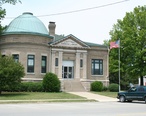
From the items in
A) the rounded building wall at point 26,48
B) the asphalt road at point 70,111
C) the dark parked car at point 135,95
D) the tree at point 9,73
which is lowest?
the asphalt road at point 70,111

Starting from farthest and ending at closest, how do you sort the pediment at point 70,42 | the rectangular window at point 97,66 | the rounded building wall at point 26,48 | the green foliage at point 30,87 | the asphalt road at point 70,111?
the rectangular window at point 97,66, the pediment at point 70,42, the rounded building wall at point 26,48, the green foliage at point 30,87, the asphalt road at point 70,111

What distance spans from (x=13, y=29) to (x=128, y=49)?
18.9m

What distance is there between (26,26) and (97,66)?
12.7m

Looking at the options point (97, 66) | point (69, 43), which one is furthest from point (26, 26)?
point (97, 66)

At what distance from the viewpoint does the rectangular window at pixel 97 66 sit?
45656 millimetres

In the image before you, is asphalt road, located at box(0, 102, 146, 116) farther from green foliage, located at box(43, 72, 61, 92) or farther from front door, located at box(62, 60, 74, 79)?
front door, located at box(62, 60, 74, 79)

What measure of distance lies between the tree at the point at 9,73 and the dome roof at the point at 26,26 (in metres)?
8.50

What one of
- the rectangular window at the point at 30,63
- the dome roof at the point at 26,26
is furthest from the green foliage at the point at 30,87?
the dome roof at the point at 26,26

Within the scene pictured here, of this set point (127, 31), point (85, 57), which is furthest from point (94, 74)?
point (127, 31)

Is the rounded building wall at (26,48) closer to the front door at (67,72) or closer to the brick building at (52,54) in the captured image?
the brick building at (52,54)

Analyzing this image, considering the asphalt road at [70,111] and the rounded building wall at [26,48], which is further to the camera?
the rounded building wall at [26,48]

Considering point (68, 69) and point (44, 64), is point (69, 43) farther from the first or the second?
point (44, 64)

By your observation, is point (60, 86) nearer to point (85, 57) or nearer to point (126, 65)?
point (85, 57)

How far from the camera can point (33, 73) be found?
40.9m
